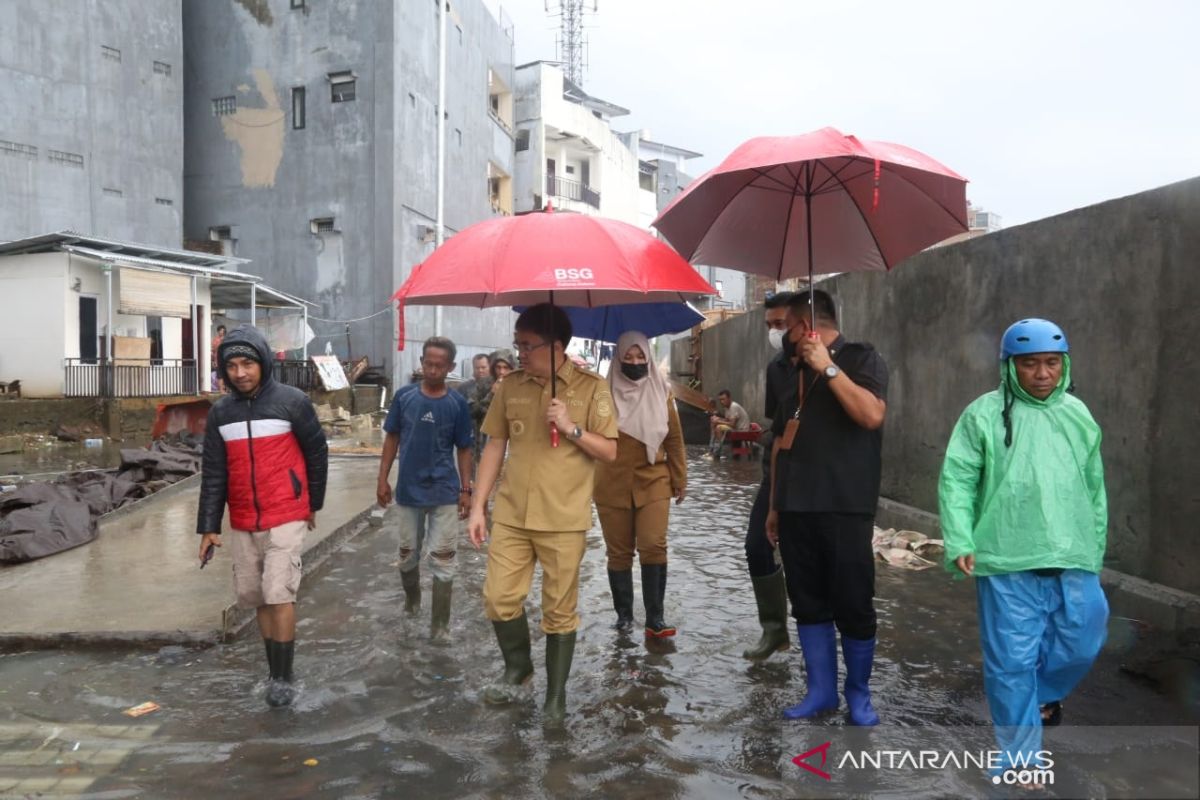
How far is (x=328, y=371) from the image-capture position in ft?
77.6

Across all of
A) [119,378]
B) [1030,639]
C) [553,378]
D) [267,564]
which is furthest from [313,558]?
[119,378]

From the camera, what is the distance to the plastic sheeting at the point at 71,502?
22.4 feet

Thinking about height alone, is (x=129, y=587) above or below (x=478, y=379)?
below

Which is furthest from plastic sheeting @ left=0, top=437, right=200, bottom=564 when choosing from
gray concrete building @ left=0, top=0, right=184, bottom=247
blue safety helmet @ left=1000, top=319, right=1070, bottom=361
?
gray concrete building @ left=0, top=0, right=184, bottom=247

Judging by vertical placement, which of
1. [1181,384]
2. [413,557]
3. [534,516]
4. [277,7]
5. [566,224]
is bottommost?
[413,557]

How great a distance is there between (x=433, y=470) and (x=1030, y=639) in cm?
336

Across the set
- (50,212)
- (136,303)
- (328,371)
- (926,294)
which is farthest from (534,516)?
(50,212)

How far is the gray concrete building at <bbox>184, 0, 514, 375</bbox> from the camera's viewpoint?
26688 millimetres

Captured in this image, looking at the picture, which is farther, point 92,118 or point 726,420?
point 92,118

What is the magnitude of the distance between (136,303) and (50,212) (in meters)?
7.19

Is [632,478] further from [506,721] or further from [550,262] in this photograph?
[550,262]

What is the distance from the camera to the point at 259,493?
4.22m

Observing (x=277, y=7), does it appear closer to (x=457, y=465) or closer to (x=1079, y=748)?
(x=457, y=465)

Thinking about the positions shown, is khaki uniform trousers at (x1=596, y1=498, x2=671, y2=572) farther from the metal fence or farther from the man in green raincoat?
the metal fence
